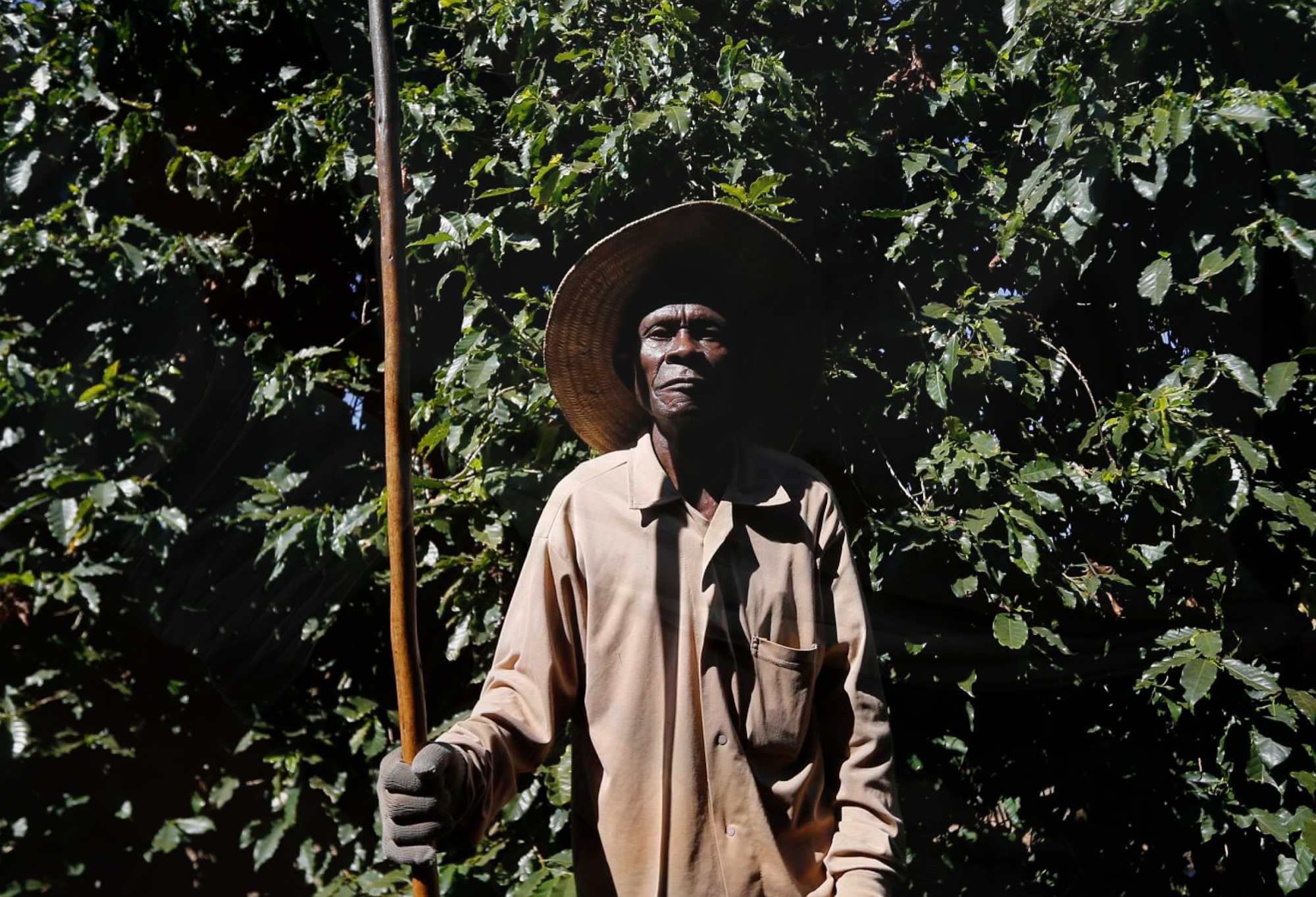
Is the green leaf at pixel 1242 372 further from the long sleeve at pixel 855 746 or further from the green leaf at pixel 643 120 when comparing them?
the green leaf at pixel 643 120

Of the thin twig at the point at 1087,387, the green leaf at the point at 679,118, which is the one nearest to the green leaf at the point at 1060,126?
the thin twig at the point at 1087,387

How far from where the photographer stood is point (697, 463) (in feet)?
5.78

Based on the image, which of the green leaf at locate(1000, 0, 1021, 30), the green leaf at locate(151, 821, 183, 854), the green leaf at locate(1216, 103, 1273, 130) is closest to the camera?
the green leaf at locate(1216, 103, 1273, 130)

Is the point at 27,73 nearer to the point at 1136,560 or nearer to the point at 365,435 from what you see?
the point at 365,435

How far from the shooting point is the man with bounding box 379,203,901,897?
5.08 feet

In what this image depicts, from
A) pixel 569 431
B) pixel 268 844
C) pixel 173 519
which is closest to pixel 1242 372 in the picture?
pixel 569 431

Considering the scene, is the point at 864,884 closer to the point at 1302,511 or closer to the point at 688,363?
the point at 688,363

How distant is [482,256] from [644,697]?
1551 millimetres

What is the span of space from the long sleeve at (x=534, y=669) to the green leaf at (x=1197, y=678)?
1355 millimetres

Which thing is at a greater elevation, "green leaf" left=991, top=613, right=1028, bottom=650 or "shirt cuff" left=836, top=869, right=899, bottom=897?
"green leaf" left=991, top=613, right=1028, bottom=650

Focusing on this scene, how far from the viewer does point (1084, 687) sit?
260 cm

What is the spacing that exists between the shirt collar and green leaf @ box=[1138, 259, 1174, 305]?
1186 millimetres

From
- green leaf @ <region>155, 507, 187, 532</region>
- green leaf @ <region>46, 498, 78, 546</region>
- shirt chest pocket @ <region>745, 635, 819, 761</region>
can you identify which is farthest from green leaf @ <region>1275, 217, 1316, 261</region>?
green leaf @ <region>46, 498, 78, 546</region>

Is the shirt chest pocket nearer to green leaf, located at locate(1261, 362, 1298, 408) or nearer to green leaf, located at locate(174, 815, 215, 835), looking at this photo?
green leaf, located at locate(1261, 362, 1298, 408)
